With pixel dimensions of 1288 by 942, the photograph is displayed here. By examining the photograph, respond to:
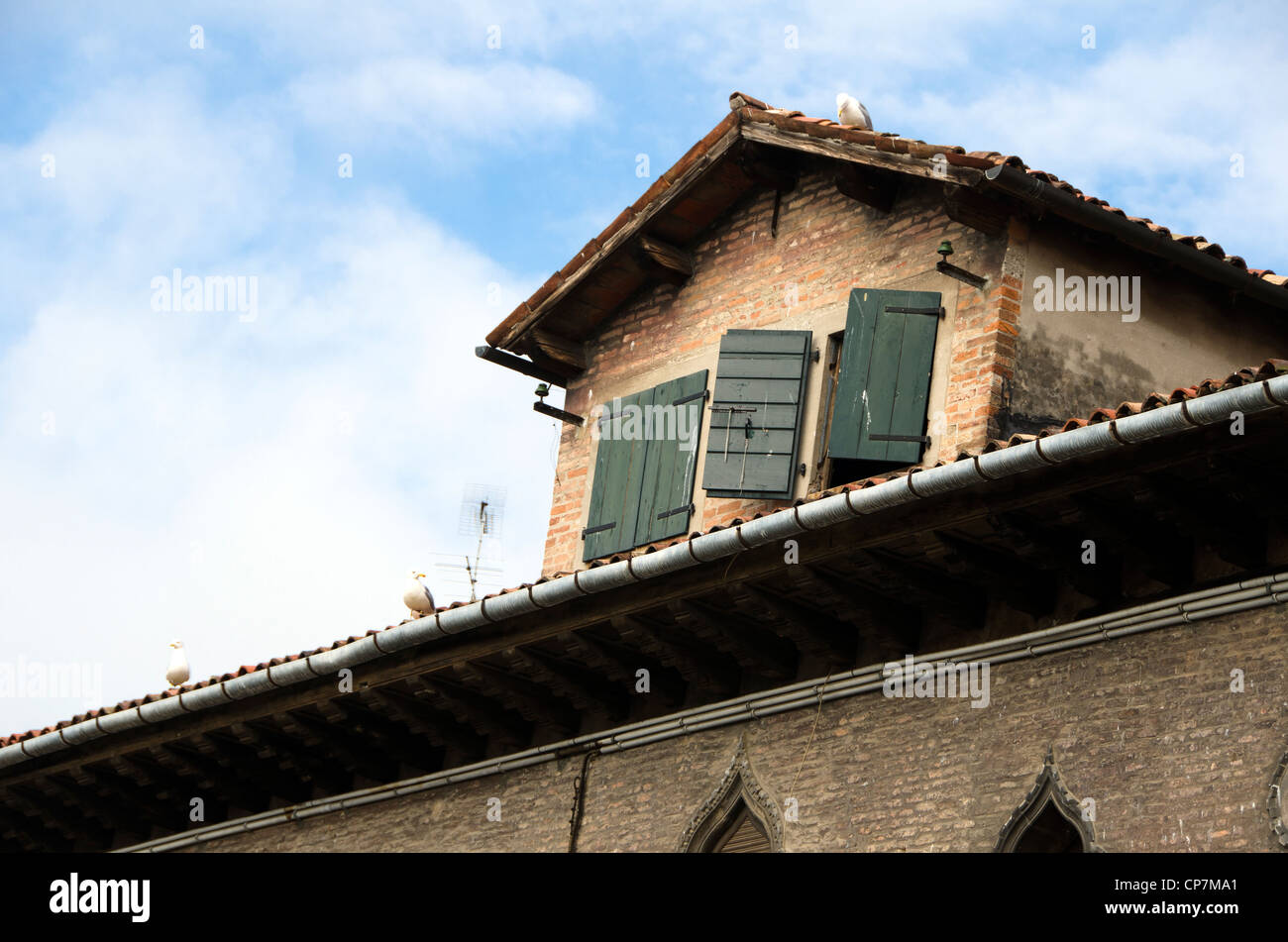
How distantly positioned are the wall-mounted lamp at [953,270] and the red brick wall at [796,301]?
0.26ft

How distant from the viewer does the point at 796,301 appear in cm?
1395

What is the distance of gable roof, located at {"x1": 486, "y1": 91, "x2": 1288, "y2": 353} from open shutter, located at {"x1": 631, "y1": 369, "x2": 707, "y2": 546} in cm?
129

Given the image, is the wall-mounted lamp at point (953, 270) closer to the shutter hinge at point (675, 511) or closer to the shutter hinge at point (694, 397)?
the shutter hinge at point (694, 397)

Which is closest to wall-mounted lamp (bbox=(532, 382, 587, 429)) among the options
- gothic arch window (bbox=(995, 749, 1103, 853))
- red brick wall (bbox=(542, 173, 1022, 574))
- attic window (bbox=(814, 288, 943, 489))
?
red brick wall (bbox=(542, 173, 1022, 574))

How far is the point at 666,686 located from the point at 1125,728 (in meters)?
3.44

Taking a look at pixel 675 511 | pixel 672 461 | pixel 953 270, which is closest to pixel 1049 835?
pixel 953 270

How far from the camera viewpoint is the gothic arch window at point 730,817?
11.0 meters

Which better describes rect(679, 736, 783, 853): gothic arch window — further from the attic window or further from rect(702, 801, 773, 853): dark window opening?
the attic window

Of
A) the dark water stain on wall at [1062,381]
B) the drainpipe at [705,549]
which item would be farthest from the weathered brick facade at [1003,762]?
the dark water stain on wall at [1062,381]

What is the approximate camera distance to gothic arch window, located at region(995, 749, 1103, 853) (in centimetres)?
943

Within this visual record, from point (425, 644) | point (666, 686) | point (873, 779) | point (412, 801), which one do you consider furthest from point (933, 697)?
point (412, 801)

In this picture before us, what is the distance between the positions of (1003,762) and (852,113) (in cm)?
589

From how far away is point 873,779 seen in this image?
10383 millimetres

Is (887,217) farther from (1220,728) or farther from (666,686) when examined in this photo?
(1220,728)
